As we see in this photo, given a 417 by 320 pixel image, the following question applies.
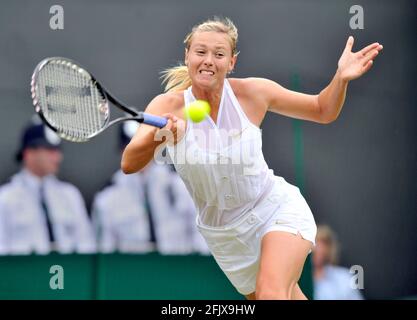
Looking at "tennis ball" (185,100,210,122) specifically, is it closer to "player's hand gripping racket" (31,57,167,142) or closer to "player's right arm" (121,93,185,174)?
"player's right arm" (121,93,185,174)

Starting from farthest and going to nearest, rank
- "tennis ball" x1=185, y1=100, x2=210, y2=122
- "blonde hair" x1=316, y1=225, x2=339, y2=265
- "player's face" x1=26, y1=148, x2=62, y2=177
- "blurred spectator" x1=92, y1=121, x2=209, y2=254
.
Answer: "blonde hair" x1=316, y1=225, x2=339, y2=265 → "player's face" x1=26, y1=148, x2=62, y2=177 → "blurred spectator" x1=92, y1=121, x2=209, y2=254 → "tennis ball" x1=185, y1=100, x2=210, y2=122

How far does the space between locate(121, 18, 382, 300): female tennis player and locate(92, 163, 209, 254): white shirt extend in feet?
4.42

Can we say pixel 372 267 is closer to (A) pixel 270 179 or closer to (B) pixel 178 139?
(A) pixel 270 179

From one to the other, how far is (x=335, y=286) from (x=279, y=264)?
6.45 ft

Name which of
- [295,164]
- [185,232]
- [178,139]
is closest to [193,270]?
[185,232]

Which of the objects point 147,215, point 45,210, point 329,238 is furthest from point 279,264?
point 45,210

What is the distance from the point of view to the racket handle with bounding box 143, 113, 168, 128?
4.04 metres

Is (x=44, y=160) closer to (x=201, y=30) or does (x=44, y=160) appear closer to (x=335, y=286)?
(x=335, y=286)

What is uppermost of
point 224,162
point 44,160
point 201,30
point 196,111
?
point 201,30

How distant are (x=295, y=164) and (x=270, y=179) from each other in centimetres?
152

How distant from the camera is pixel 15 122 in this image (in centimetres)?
629

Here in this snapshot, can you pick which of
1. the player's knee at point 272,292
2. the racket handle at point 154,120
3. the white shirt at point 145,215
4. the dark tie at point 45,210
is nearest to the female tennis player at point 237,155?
the player's knee at point 272,292

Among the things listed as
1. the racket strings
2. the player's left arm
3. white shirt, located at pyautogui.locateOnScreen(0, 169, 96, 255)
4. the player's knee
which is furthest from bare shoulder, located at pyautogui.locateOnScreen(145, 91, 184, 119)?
white shirt, located at pyautogui.locateOnScreen(0, 169, 96, 255)

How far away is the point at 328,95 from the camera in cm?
455
